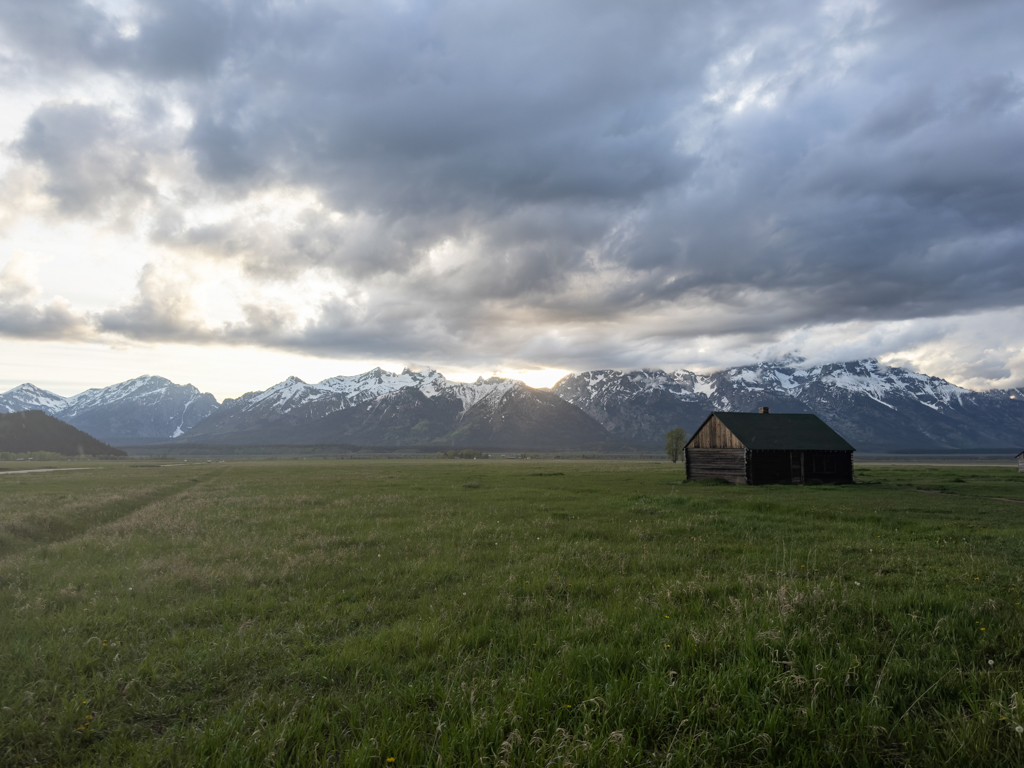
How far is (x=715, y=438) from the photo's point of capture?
55.6 metres

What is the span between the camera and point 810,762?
4.55m

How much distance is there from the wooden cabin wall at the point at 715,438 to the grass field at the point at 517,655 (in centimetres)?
3860

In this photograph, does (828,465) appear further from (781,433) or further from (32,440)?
(32,440)

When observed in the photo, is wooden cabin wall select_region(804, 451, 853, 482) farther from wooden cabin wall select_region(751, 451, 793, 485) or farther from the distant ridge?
the distant ridge

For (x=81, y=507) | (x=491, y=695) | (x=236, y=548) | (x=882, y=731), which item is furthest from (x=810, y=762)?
(x=81, y=507)

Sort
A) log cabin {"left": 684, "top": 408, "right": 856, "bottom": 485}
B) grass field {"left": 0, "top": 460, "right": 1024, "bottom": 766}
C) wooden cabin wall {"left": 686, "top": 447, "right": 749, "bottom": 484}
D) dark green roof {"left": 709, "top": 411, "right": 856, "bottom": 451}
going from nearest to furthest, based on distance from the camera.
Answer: grass field {"left": 0, "top": 460, "right": 1024, "bottom": 766} < log cabin {"left": 684, "top": 408, "right": 856, "bottom": 485} < wooden cabin wall {"left": 686, "top": 447, "right": 749, "bottom": 484} < dark green roof {"left": 709, "top": 411, "right": 856, "bottom": 451}

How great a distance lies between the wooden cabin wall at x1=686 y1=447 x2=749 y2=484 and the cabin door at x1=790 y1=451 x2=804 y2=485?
5.94 metres

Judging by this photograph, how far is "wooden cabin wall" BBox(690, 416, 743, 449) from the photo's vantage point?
5302 centimetres

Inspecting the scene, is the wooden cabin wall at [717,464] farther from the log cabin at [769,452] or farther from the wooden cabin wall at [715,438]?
the wooden cabin wall at [715,438]

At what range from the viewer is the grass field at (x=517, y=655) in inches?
195

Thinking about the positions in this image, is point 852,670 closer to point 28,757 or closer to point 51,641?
point 28,757

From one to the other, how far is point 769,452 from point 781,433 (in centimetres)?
408

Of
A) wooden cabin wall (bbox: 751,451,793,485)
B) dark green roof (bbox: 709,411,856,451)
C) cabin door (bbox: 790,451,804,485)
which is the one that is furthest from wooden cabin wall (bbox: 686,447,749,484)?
cabin door (bbox: 790,451,804,485)

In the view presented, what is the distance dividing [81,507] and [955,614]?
34.1m
